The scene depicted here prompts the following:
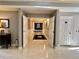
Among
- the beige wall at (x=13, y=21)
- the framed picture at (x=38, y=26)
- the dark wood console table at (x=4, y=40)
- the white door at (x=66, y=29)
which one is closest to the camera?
the dark wood console table at (x=4, y=40)

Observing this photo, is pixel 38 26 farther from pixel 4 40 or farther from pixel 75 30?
pixel 4 40

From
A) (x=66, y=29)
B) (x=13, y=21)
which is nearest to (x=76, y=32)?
(x=66, y=29)

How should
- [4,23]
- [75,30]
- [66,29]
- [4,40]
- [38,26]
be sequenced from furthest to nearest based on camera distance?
[38,26], [75,30], [66,29], [4,23], [4,40]

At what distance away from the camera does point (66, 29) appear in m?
9.14

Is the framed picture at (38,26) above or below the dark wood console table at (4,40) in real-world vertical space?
above

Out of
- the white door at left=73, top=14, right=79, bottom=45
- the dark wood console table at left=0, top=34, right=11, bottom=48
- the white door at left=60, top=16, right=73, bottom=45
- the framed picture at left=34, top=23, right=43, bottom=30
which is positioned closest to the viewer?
the dark wood console table at left=0, top=34, right=11, bottom=48

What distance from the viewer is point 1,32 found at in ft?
28.2

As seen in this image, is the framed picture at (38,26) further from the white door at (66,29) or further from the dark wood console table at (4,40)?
the dark wood console table at (4,40)

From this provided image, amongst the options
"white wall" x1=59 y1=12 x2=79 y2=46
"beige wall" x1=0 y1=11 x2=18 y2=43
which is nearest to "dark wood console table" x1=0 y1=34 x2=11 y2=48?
"beige wall" x1=0 y1=11 x2=18 y2=43

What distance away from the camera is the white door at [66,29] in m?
9.10

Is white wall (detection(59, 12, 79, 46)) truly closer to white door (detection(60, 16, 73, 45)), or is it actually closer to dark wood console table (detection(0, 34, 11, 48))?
white door (detection(60, 16, 73, 45))

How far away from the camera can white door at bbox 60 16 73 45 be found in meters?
9.10

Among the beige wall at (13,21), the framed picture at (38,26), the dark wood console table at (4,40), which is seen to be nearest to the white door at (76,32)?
the beige wall at (13,21)

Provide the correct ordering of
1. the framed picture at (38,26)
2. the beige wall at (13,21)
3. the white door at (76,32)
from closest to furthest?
the beige wall at (13,21) < the white door at (76,32) < the framed picture at (38,26)
